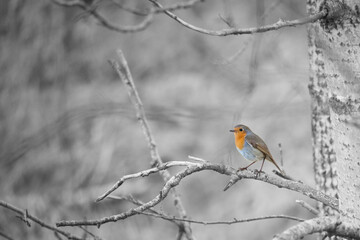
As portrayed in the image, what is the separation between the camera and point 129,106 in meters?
5.61

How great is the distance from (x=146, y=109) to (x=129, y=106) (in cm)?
25

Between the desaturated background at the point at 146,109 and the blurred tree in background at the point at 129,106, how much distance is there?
0.02 meters

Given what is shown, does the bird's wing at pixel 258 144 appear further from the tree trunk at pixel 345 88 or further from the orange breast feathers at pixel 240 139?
the tree trunk at pixel 345 88

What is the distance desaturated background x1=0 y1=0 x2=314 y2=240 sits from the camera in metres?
6.00

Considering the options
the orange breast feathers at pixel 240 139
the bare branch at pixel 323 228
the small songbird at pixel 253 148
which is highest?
the orange breast feathers at pixel 240 139

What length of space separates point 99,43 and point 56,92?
3.09 feet

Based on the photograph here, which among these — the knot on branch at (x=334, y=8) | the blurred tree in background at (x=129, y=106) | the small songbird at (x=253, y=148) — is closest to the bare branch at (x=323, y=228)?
the knot on branch at (x=334, y=8)

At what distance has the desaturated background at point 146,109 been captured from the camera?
6.00m

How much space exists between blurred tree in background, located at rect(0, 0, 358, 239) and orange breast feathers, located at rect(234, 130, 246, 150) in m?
2.96

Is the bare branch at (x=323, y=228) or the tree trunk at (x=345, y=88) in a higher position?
the tree trunk at (x=345, y=88)

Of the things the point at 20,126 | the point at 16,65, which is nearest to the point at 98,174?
the point at 20,126

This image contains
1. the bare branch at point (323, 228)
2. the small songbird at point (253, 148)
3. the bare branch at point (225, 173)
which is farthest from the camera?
the small songbird at point (253, 148)

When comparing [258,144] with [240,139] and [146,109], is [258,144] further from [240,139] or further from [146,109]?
[146,109]

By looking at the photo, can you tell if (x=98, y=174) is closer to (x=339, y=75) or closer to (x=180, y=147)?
(x=180, y=147)
